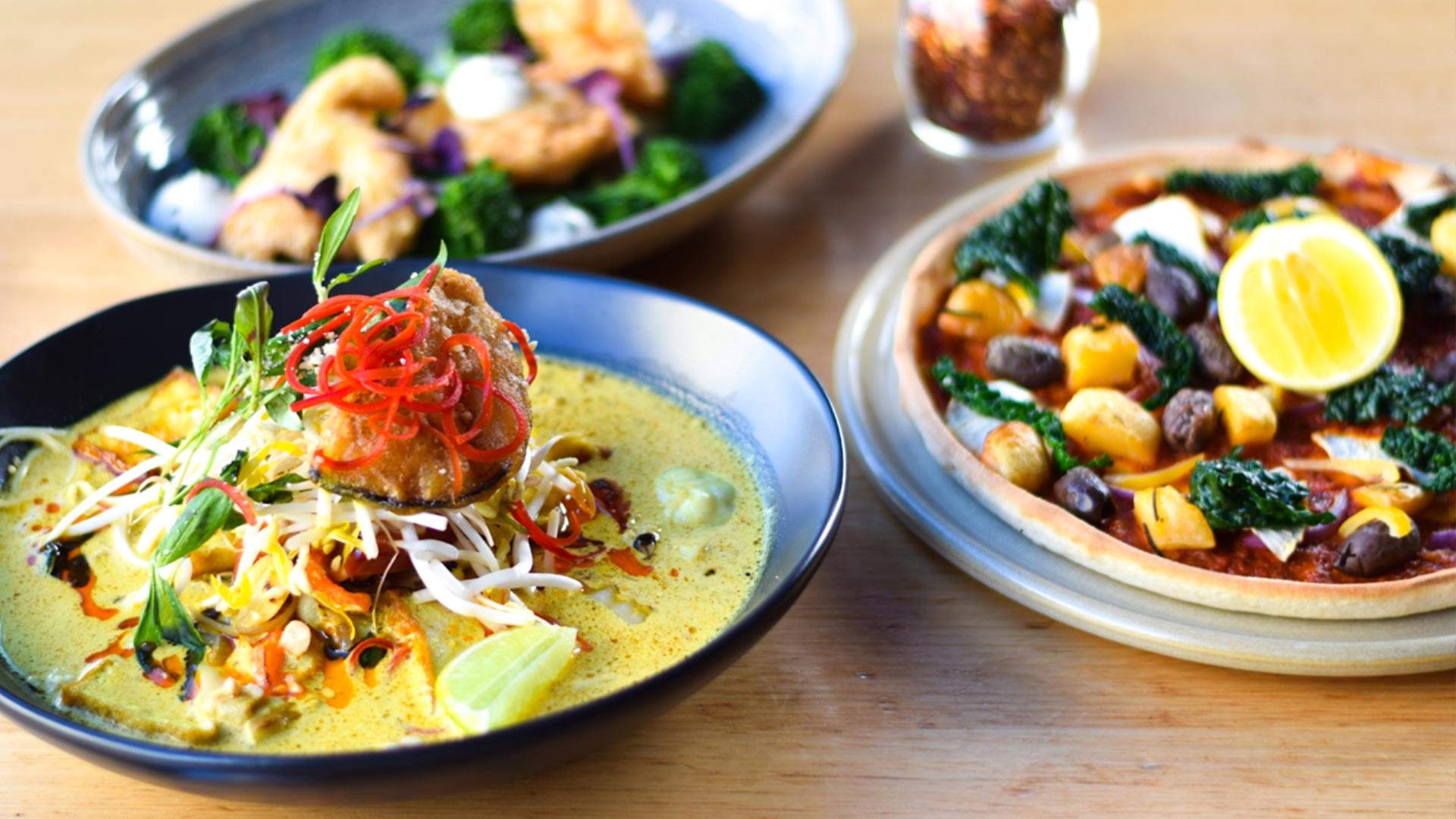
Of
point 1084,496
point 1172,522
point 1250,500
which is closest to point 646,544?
point 1084,496

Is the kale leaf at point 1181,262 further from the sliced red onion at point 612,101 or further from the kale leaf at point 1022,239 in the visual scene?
→ the sliced red onion at point 612,101

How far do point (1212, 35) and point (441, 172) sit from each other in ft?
9.73

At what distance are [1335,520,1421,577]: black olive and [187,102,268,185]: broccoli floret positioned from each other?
3185mm

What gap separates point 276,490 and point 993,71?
8.57 ft

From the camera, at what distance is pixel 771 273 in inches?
146

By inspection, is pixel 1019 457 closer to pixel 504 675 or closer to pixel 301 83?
pixel 504 675

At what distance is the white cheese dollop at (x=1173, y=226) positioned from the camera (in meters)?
3.26

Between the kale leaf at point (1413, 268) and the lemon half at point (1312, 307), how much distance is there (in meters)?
0.17

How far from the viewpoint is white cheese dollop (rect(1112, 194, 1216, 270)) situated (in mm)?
3258

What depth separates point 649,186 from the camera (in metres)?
3.69

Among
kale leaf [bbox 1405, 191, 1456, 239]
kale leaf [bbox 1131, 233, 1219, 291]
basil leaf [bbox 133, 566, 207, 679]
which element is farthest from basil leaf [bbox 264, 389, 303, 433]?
kale leaf [bbox 1405, 191, 1456, 239]

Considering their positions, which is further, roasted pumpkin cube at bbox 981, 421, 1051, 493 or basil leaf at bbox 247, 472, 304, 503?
roasted pumpkin cube at bbox 981, 421, 1051, 493

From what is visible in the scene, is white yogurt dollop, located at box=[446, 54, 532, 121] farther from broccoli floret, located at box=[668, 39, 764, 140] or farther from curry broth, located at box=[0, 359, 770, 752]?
curry broth, located at box=[0, 359, 770, 752]

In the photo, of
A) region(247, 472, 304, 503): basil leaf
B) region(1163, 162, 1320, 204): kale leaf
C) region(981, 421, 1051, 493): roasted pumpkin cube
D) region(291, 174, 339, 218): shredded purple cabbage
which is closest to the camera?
region(247, 472, 304, 503): basil leaf
